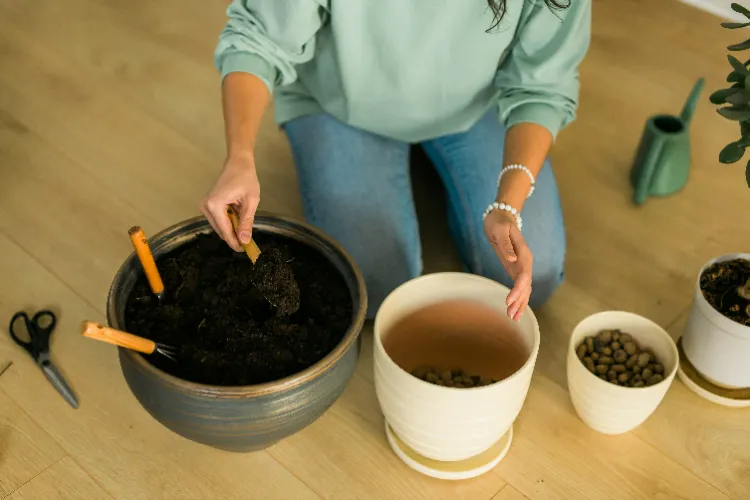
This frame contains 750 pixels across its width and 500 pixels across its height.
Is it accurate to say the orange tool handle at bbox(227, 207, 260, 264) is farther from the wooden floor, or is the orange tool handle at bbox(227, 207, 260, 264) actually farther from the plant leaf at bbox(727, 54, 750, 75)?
the plant leaf at bbox(727, 54, 750, 75)

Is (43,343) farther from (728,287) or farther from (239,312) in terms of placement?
(728,287)

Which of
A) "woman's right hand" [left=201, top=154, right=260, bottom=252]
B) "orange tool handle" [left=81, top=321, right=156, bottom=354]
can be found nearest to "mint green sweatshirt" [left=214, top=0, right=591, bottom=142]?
"woman's right hand" [left=201, top=154, right=260, bottom=252]

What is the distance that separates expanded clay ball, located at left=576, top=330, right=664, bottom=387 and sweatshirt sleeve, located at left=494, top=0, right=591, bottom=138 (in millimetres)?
314

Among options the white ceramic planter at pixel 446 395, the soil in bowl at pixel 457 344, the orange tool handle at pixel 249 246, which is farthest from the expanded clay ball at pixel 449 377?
the orange tool handle at pixel 249 246

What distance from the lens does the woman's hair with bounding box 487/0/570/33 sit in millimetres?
1074

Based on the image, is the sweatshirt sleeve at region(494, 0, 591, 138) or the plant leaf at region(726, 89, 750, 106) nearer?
the plant leaf at region(726, 89, 750, 106)

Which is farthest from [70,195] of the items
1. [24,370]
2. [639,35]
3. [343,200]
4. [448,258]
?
[639,35]

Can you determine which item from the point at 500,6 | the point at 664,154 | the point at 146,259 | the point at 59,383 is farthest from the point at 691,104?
the point at 59,383

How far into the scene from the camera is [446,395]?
970mm

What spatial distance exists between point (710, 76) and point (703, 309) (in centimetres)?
92

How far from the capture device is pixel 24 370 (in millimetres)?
1261

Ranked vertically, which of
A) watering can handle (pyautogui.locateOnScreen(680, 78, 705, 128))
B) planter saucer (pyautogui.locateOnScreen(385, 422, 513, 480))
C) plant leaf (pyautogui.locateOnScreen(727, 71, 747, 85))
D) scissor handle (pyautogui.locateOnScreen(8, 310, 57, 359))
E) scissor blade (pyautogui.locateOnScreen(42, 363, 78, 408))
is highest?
plant leaf (pyautogui.locateOnScreen(727, 71, 747, 85))

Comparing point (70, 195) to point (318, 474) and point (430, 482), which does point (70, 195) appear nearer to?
point (318, 474)

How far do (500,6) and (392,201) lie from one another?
379 mm
